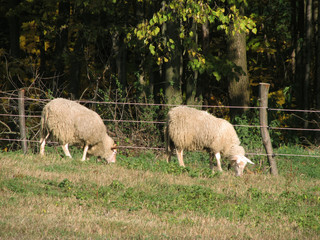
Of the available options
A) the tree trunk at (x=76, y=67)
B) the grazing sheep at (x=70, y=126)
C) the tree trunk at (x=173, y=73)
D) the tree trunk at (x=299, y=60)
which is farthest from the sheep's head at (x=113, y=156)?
the tree trunk at (x=299, y=60)

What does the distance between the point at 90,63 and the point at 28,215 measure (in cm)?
1268

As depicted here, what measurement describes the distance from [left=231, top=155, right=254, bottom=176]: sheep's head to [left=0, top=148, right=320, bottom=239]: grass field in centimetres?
71

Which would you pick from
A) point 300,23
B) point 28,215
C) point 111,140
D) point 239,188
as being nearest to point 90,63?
point 111,140

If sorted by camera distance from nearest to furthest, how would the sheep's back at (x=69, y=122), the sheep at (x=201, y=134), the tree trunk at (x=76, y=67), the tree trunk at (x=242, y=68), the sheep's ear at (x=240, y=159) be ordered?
the sheep's ear at (x=240, y=159) < the sheep at (x=201, y=134) < the sheep's back at (x=69, y=122) < the tree trunk at (x=242, y=68) < the tree trunk at (x=76, y=67)

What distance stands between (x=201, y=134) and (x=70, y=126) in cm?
294

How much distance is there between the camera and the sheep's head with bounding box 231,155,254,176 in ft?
35.8

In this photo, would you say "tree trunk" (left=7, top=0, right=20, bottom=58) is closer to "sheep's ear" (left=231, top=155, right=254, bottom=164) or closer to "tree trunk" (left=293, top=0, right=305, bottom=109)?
"tree trunk" (left=293, top=0, right=305, bottom=109)

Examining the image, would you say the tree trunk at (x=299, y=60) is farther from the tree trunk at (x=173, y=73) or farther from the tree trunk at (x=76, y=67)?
the tree trunk at (x=76, y=67)

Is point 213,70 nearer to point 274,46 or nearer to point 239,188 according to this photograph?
point 239,188

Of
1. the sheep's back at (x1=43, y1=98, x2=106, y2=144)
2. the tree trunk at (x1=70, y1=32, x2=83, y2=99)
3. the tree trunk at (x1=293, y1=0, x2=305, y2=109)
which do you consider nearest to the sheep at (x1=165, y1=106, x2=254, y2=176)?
the sheep's back at (x1=43, y1=98, x2=106, y2=144)

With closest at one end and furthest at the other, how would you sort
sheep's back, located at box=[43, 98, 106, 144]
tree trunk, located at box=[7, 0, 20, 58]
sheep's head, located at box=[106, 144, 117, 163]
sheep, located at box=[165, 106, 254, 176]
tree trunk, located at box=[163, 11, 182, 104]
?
sheep, located at box=[165, 106, 254, 176] → sheep's back, located at box=[43, 98, 106, 144] → sheep's head, located at box=[106, 144, 117, 163] → tree trunk, located at box=[163, 11, 182, 104] → tree trunk, located at box=[7, 0, 20, 58]

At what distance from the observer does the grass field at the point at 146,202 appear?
6297 millimetres

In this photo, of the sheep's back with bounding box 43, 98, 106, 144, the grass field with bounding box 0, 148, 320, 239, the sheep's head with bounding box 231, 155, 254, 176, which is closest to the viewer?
the grass field with bounding box 0, 148, 320, 239

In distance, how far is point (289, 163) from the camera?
1235 centimetres
